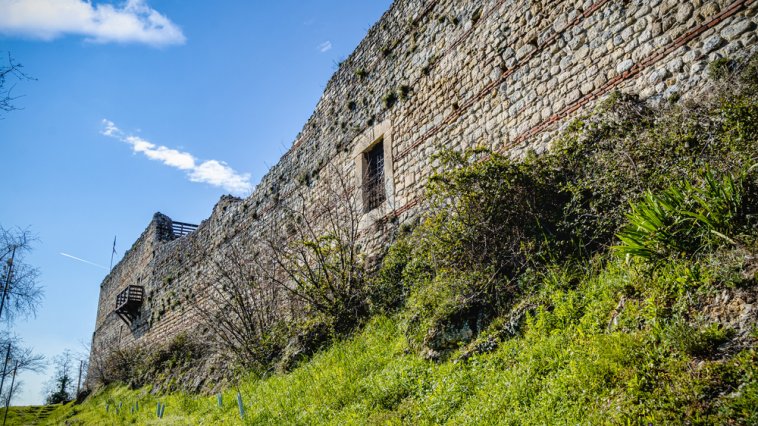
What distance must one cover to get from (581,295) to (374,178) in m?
5.28

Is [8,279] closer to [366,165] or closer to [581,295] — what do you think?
[366,165]

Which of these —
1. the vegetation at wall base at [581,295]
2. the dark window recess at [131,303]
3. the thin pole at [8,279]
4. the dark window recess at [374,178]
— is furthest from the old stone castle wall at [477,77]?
the dark window recess at [131,303]

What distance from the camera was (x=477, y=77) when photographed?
22.2ft

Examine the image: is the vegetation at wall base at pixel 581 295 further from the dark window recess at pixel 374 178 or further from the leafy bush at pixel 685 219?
the dark window recess at pixel 374 178

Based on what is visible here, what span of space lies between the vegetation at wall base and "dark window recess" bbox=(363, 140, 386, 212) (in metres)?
2.23

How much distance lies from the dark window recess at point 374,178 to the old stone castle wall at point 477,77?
0.62 ft

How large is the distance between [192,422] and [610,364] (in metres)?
5.98

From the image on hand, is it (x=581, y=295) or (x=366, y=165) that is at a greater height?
(x=366, y=165)

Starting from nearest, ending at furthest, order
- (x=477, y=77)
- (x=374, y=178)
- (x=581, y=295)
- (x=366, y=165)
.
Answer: (x=581, y=295), (x=477, y=77), (x=374, y=178), (x=366, y=165)

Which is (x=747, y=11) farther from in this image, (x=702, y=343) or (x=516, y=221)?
(x=702, y=343)

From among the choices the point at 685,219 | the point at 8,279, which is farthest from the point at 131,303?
the point at 685,219

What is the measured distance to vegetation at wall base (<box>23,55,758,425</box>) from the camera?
2572 mm

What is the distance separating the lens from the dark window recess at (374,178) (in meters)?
8.33

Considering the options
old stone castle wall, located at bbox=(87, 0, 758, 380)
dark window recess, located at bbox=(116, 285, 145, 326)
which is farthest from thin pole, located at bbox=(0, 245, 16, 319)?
dark window recess, located at bbox=(116, 285, 145, 326)
